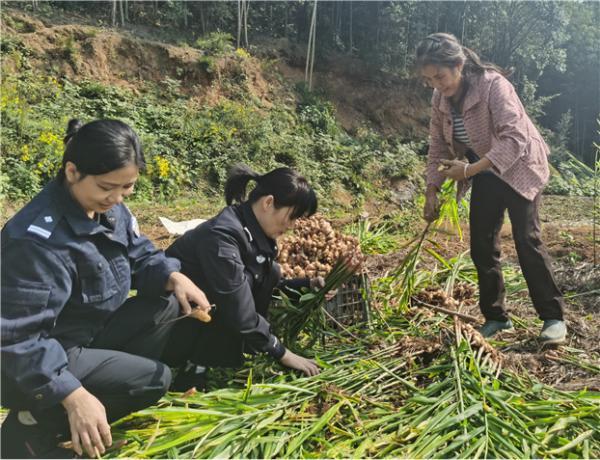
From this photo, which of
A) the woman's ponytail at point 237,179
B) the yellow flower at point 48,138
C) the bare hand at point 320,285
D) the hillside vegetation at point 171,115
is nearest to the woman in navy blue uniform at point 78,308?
the woman's ponytail at point 237,179

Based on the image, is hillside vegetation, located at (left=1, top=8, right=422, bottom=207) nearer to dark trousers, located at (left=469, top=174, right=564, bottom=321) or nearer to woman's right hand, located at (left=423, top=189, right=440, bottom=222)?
woman's right hand, located at (left=423, top=189, right=440, bottom=222)

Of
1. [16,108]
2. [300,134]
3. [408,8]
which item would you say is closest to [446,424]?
[16,108]

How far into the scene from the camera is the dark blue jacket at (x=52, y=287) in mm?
1550

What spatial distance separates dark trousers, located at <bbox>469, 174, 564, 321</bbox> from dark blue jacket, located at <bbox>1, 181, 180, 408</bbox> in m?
1.70

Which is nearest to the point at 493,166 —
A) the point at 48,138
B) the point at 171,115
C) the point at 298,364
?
the point at 298,364

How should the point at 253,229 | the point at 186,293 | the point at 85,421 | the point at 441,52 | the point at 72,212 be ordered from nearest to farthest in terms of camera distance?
1. the point at 85,421
2. the point at 72,212
3. the point at 186,293
4. the point at 253,229
5. the point at 441,52

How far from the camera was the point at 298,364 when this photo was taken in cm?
221

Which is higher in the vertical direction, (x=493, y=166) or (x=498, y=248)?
(x=493, y=166)

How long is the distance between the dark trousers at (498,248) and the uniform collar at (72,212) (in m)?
1.79

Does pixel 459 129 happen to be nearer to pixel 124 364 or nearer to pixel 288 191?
pixel 288 191

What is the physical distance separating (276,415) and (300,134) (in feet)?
33.8

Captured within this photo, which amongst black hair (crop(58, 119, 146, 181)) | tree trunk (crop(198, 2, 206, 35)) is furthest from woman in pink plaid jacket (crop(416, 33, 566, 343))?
tree trunk (crop(198, 2, 206, 35))

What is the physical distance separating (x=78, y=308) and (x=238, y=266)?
0.62m

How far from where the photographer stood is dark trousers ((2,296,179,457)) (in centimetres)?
175
